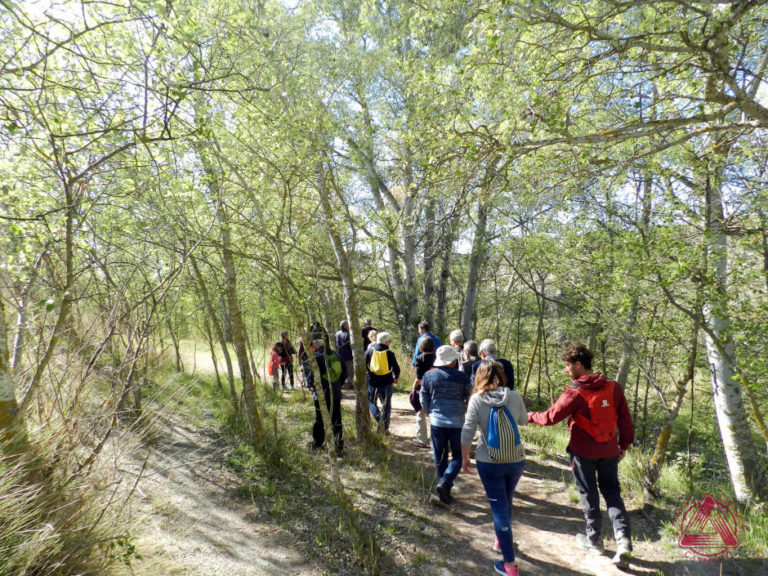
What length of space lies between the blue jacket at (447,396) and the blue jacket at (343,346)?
8.08ft

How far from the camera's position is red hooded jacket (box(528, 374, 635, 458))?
10.7 feet

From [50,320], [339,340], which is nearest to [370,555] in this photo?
[339,340]

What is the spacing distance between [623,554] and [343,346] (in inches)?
180

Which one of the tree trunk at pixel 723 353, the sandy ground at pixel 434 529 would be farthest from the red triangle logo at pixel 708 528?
the tree trunk at pixel 723 353

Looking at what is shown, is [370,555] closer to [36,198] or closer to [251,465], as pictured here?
[251,465]

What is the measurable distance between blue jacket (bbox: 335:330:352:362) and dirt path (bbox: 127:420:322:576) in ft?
8.13

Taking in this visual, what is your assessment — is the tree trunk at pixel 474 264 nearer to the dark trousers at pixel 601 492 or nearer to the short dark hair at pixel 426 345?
the short dark hair at pixel 426 345

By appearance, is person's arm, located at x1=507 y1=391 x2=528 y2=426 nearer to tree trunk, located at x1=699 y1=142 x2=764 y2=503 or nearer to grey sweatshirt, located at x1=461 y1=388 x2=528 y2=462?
grey sweatshirt, located at x1=461 y1=388 x2=528 y2=462

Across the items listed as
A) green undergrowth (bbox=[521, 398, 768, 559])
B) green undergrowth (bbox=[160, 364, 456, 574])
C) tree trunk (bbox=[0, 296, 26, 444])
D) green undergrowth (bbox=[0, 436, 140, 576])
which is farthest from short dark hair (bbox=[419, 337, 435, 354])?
tree trunk (bbox=[0, 296, 26, 444])

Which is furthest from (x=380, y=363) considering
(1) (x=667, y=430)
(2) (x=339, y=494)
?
(1) (x=667, y=430)

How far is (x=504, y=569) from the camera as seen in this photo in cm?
322

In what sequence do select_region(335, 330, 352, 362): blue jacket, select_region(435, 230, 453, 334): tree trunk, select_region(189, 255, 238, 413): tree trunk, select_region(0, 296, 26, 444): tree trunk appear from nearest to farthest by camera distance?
select_region(0, 296, 26, 444): tree trunk → select_region(189, 255, 238, 413): tree trunk → select_region(335, 330, 352, 362): blue jacket → select_region(435, 230, 453, 334): tree trunk

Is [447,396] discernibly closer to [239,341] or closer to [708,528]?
[708,528]

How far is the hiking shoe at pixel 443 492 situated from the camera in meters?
4.26
